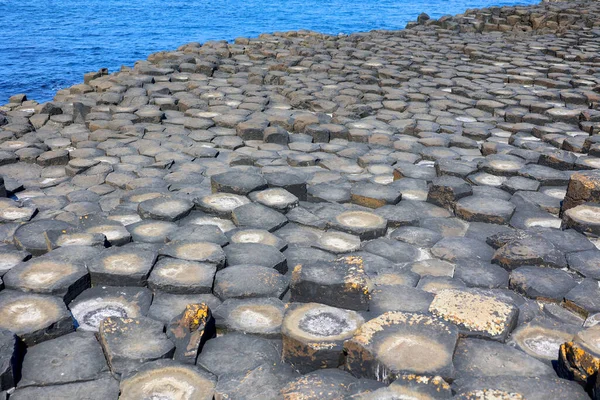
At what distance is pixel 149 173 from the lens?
428 centimetres

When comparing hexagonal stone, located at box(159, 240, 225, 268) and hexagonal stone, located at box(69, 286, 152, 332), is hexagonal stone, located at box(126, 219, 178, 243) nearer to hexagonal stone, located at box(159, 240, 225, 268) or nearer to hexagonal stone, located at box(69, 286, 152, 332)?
hexagonal stone, located at box(159, 240, 225, 268)

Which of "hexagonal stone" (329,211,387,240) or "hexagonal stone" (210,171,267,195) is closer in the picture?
"hexagonal stone" (329,211,387,240)

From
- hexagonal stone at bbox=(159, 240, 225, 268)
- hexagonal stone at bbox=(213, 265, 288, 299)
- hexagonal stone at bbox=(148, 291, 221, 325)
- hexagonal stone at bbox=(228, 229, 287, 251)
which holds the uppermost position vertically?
hexagonal stone at bbox=(159, 240, 225, 268)

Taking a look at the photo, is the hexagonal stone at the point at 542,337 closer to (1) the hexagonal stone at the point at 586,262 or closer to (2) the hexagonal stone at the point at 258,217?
(1) the hexagonal stone at the point at 586,262

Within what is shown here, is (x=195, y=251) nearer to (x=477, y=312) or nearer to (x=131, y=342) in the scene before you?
(x=131, y=342)

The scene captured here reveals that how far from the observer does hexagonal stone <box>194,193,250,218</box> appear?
3.49 m

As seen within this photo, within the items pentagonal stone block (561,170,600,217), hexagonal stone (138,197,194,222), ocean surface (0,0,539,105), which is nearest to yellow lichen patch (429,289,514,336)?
pentagonal stone block (561,170,600,217)

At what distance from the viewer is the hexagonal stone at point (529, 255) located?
2.89 meters

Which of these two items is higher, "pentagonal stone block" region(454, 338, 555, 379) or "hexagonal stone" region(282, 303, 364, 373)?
"hexagonal stone" region(282, 303, 364, 373)

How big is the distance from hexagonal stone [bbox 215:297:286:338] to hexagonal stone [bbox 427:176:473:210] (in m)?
1.65

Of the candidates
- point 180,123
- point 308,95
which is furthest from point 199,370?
point 308,95

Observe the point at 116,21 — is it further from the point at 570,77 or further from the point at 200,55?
the point at 570,77

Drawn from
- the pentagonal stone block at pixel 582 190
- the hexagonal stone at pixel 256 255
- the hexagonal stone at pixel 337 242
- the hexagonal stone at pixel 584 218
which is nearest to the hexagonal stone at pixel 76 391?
the hexagonal stone at pixel 256 255

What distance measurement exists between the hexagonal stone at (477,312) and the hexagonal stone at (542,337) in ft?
0.17
